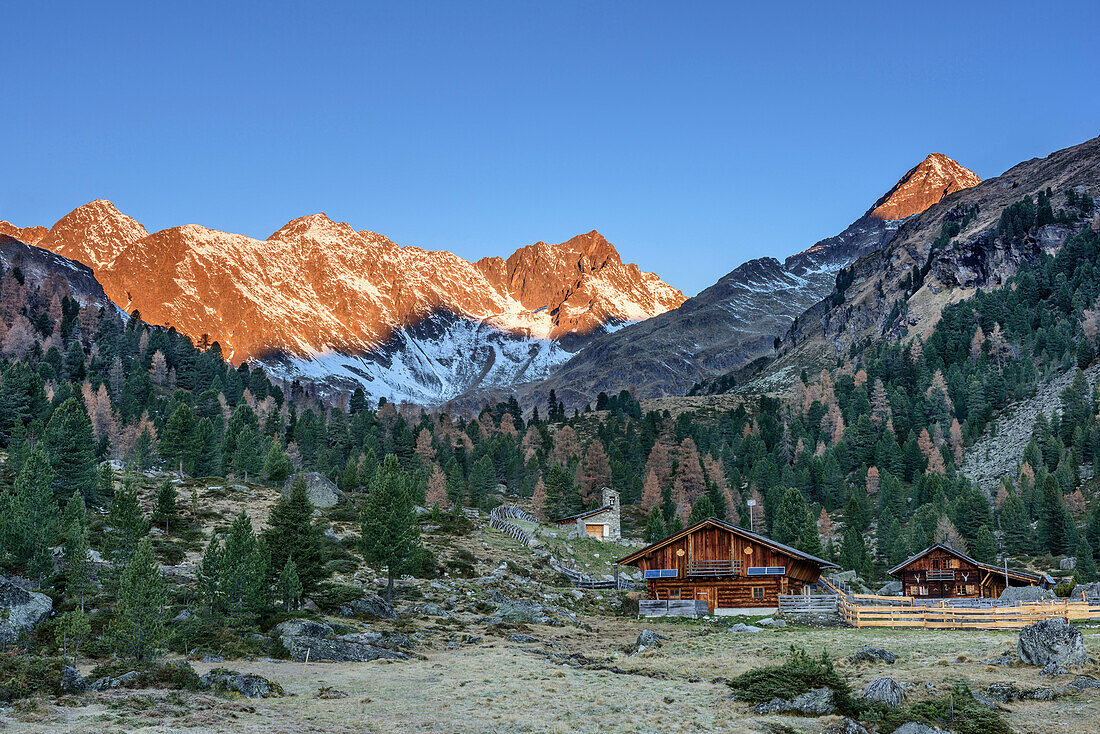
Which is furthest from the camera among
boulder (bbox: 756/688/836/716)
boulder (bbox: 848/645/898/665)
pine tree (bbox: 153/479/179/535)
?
pine tree (bbox: 153/479/179/535)

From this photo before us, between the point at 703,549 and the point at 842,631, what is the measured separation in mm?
16893

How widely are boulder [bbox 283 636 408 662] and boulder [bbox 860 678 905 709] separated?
20952 millimetres

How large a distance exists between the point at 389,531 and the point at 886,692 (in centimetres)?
3858

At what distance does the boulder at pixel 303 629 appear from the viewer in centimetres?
4056

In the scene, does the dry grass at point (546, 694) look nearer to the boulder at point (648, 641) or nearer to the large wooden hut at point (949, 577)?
the boulder at point (648, 641)

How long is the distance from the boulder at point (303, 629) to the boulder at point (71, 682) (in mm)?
13650

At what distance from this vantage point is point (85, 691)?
27.0 metres

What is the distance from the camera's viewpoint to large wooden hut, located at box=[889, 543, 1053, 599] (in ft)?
260

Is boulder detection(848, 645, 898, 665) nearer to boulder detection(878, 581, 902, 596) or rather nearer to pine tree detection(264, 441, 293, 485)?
boulder detection(878, 581, 902, 596)

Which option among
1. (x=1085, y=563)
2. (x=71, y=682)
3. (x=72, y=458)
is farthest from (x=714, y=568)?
(x=1085, y=563)

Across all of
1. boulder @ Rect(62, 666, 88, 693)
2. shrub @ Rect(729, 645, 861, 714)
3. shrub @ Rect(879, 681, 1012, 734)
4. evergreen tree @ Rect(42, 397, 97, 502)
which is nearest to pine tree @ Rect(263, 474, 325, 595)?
boulder @ Rect(62, 666, 88, 693)

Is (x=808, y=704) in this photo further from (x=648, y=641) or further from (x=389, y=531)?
(x=389, y=531)

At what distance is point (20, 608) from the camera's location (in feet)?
133

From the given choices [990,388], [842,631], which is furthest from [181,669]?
[990,388]
